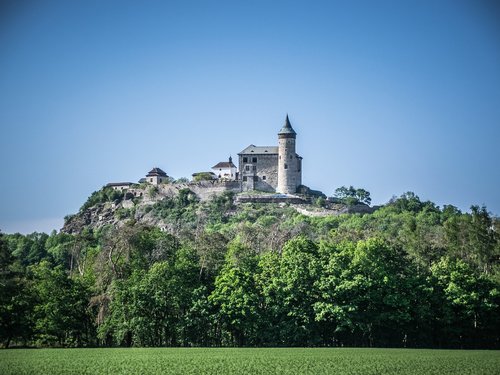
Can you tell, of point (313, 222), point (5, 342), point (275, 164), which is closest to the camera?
point (5, 342)

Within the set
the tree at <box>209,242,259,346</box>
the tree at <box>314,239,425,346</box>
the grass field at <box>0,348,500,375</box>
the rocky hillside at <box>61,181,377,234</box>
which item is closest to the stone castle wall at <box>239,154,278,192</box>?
the rocky hillside at <box>61,181,377,234</box>

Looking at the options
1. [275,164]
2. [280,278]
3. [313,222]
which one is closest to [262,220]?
[313,222]

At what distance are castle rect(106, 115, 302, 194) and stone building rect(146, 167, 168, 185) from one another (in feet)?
49.2

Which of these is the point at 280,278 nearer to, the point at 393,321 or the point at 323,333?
the point at 323,333

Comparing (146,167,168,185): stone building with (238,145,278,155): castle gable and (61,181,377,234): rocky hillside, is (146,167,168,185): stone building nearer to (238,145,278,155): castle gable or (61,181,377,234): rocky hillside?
(61,181,377,234): rocky hillside

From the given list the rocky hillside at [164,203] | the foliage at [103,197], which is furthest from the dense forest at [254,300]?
the foliage at [103,197]

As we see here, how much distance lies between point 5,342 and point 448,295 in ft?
110

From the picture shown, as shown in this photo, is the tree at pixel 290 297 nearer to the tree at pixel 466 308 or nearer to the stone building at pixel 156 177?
the tree at pixel 466 308

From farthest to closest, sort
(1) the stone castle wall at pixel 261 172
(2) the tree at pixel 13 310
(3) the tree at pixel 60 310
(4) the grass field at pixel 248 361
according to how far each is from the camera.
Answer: (1) the stone castle wall at pixel 261 172
(3) the tree at pixel 60 310
(2) the tree at pixel 13 310
(4) the grass field at pixel 248 361

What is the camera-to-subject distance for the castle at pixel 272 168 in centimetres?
13038

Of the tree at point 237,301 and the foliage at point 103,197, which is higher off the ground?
the foliage at point 103,197

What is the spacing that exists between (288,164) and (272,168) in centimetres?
412

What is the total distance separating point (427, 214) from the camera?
120m

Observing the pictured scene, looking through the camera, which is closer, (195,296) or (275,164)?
(195,296)
